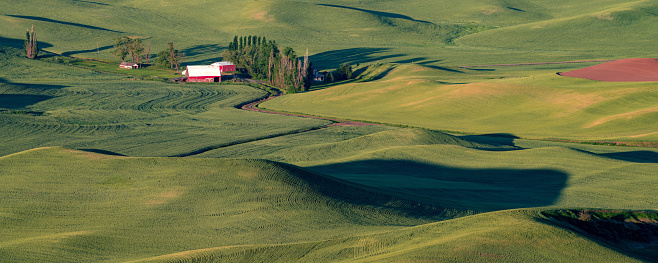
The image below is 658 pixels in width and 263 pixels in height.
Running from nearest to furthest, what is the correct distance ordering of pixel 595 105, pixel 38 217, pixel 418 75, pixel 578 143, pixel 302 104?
pixel 38 217
pixel 578 143
pixel 595 105
pixel 302 104
pixel 418 75

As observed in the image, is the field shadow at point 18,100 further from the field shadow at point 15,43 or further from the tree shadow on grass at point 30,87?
the field shadow at point 15,43

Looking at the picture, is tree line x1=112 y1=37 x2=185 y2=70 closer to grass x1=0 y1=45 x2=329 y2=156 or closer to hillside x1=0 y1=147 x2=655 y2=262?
grass x1=0 y1=45 x2=329 y2=156

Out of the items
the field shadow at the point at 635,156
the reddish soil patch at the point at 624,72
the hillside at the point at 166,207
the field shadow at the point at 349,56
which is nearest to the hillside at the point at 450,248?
the hillside at the point at 166,207

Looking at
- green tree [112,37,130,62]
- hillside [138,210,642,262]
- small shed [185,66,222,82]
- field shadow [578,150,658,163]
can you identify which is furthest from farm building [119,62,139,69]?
hillside [138,210,642,262]

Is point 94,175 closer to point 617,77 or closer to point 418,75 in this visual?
point 617,77

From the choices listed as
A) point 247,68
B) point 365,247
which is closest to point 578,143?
point 365,247

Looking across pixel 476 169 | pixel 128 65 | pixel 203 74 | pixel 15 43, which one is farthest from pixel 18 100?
pixel 15 43
